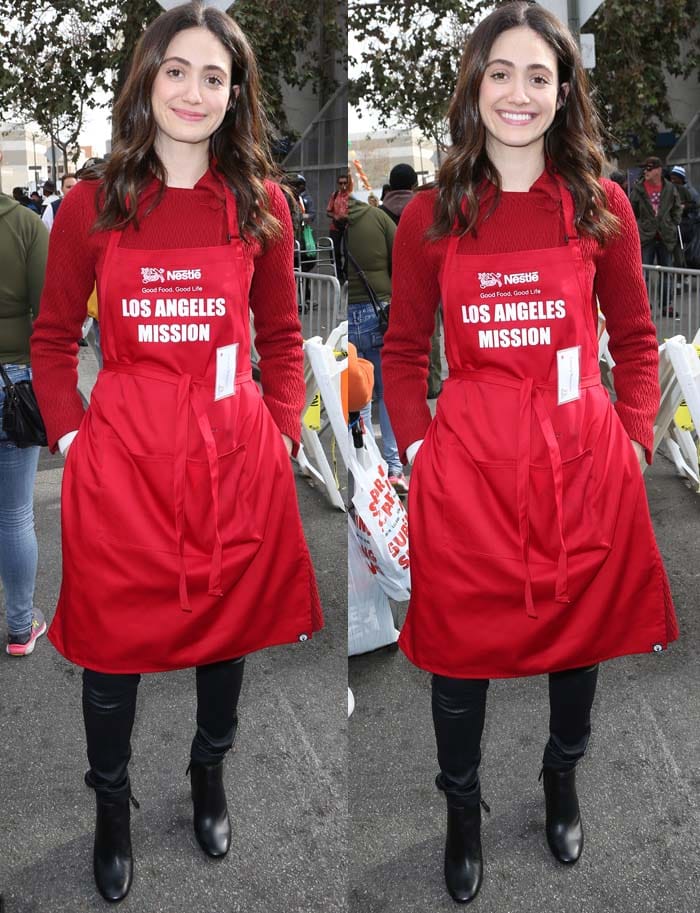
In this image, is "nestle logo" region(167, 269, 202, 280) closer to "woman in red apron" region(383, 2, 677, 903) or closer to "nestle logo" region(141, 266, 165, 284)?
"nestle logo" region(141, 266, 165, 284)

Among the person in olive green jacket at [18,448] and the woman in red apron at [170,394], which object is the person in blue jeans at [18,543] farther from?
the woman in red apron at [170,394]

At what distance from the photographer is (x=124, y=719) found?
1.98 meters

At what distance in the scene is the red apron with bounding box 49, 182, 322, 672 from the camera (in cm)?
181

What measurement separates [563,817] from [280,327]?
47.4 inches

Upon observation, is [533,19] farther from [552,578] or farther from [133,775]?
[133,775]

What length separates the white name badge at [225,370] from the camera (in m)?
1.85

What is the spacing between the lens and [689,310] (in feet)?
20.0

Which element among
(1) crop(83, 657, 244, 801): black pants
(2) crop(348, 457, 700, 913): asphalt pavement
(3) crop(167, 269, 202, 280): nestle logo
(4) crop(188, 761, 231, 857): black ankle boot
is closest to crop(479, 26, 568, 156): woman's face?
(3) crop(167, 269, 202, 280): nestle logo

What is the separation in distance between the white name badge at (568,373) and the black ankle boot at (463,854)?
872 mm

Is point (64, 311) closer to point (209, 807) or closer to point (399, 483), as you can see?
point (209, 807)

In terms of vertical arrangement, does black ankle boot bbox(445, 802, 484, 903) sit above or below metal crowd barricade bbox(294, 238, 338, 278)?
below

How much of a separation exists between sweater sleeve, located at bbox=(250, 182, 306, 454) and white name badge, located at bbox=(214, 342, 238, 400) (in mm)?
208

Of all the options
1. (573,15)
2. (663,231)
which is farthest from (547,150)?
(663,231)

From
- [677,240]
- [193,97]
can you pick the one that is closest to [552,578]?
[193,97]
